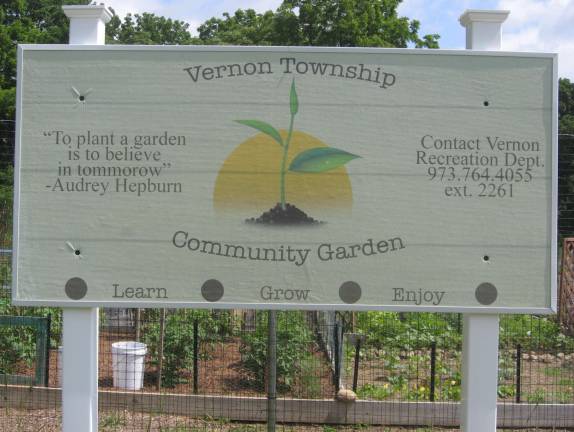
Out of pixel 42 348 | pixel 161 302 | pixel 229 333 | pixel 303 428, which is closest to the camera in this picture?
pixel 161 302

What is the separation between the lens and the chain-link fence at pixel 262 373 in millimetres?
6910

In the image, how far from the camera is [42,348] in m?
7.50

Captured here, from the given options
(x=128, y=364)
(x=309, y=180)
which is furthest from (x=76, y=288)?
(x=128, y=364)

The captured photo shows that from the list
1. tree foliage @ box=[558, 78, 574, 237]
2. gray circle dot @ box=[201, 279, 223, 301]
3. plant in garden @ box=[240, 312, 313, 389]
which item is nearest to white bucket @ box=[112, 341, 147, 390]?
plant in garden @ box=[240, 312, 313, 389]

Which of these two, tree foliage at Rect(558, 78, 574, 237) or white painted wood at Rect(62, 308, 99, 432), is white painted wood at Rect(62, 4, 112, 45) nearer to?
white painted wood at Rect(62, 308, 99, 432)

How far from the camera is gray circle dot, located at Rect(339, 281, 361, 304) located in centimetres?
463

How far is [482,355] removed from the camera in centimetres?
471

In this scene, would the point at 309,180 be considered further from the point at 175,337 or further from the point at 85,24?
the point at 175,337

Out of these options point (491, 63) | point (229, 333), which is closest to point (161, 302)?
point (491, 63)

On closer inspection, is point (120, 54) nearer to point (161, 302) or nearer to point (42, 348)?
point (161, 302)

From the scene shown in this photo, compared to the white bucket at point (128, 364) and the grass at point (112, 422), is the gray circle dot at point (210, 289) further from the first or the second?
the white bucket at point (128, 364)

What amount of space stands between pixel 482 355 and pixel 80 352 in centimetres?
272

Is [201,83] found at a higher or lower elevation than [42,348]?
higher

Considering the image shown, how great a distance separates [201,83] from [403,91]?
1.34m
